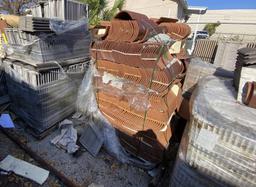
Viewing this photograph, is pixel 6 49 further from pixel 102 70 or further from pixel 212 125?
pixel 212 125

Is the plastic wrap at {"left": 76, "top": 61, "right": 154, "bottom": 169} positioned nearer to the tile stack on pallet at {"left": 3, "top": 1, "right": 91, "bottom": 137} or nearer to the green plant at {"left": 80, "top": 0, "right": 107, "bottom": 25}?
the tile stack on pallet at {"left": 3, "top": 1, "right": 91, "bottom": 137}

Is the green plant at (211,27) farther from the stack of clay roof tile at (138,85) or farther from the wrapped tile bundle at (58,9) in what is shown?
the wrapped tile bundle at (58,9)

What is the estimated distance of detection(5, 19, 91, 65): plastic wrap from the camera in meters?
2.32

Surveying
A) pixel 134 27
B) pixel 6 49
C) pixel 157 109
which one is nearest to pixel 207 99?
pixel 157 109

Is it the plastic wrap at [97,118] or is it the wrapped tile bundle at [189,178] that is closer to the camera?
the wrapped tile bundle at [189,178]

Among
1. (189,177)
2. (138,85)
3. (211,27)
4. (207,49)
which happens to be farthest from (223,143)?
(211,27)

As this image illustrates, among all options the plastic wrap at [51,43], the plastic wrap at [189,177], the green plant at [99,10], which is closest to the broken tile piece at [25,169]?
the plastic wrap at [51,43]

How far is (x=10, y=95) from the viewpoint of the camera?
2965 millimetres

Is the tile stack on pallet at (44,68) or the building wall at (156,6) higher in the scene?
the building wall at (156,6)

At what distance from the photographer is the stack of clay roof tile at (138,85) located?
2.22m

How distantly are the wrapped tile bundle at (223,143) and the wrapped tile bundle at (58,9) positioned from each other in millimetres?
2297

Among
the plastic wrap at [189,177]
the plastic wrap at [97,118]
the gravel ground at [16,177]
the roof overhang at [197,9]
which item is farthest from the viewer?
the roof overhang at [197,9]

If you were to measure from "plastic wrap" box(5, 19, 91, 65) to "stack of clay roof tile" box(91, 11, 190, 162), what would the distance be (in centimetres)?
35

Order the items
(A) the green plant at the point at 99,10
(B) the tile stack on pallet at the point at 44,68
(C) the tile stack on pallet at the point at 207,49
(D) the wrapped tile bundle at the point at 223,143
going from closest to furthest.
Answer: (D) the wrapped tile bundle at the point at 223,143 → (B) the tile stack on pallet at the point at 44,68 → (C) the tile stack on pallet at the point at 207,49 → (A) the green plant at the point at 99,10
